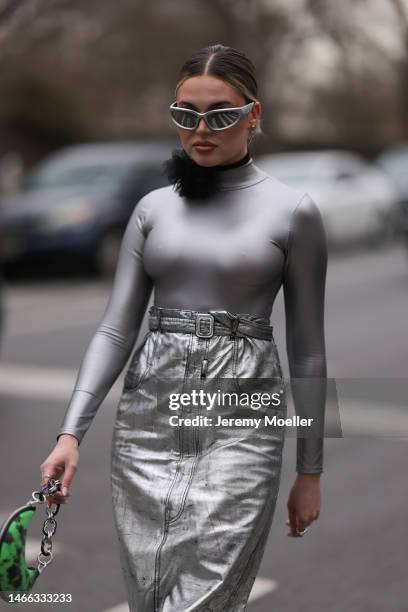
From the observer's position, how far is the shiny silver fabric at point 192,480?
243cm

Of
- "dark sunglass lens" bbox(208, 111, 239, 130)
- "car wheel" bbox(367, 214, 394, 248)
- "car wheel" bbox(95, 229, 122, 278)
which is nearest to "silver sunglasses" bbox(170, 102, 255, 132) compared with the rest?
"dark sunglass lens" bbox(208, 111, 239, 130)

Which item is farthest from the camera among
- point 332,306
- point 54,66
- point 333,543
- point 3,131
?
point 54,66

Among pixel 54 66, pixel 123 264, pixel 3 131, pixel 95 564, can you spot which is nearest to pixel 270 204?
pixel 123 264

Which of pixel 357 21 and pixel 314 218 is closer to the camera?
pixel 314 218

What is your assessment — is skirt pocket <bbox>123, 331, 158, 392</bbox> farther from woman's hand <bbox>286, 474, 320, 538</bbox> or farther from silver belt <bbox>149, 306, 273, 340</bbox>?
woman's hand <bbox>286, 474, 320, 538</bbox>

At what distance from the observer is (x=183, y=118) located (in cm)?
259

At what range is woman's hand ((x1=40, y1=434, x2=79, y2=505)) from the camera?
2.41 metres

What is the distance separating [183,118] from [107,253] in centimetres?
1289

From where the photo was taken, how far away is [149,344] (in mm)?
2578

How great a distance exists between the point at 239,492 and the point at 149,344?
0.38m

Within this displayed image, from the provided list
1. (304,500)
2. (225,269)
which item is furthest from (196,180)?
(304,500)

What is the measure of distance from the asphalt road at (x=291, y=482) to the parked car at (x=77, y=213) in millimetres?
3547

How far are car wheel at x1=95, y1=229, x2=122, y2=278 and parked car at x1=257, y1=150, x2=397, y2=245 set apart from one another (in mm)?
4975

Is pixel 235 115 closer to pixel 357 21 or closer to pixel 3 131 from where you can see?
pixel 357 21
